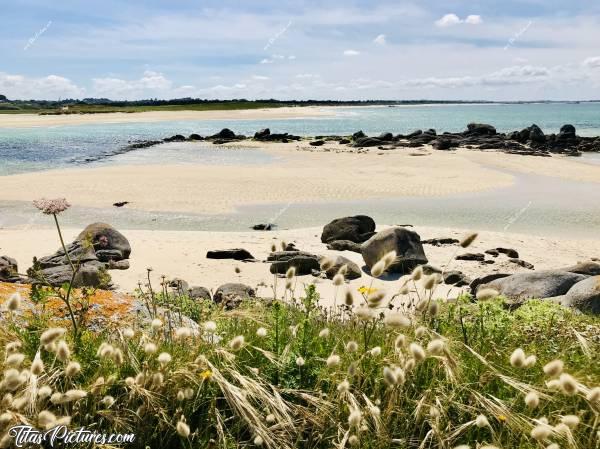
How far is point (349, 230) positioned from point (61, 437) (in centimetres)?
1358

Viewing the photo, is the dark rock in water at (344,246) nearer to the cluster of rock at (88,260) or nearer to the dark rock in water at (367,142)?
the cluster of rock at (88,260)

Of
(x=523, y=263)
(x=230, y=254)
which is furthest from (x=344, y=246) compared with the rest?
(x=523, y=263)

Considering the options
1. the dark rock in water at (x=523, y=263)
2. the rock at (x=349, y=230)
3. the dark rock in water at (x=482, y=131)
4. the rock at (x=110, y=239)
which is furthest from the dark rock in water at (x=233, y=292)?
the dark rock in water at (x=482, y=131)

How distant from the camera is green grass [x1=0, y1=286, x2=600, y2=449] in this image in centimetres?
338

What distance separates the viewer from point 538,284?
9.93m

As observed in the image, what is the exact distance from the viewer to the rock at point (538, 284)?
32.0 feet

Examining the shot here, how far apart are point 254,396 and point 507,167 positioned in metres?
37.4

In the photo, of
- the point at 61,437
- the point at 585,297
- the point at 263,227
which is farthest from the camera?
the point at 263,227

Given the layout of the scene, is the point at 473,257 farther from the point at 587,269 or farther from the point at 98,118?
the point at 98,118

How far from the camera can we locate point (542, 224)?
19.8 m

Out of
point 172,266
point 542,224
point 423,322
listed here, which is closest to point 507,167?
point 542,224

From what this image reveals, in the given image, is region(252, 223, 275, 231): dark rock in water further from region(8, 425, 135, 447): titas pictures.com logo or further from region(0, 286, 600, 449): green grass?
region(8, 425, 135, 447): titas pictures.com logo

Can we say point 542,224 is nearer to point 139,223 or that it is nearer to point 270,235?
point 270,235

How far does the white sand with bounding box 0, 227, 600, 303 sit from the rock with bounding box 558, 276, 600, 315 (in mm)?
3132
